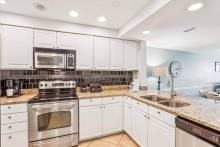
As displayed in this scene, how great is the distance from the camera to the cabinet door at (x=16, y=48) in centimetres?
223

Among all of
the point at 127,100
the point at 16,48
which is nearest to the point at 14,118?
the point at 16,48

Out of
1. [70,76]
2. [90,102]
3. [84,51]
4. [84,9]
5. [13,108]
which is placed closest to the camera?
[13,108]

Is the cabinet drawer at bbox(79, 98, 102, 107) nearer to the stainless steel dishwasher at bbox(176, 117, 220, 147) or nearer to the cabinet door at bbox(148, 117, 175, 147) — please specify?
the cabinet door at bbox(148, 117, 175, 147)

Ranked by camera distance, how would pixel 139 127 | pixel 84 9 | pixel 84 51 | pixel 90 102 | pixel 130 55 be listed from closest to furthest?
pixel 84 9 < pixel 139 127 < pixel 90 102 < pixel 84 51 < pixel 130 55

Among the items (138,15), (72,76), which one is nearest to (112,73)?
(72,76)

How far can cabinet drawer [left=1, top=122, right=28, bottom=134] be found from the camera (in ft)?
6.18

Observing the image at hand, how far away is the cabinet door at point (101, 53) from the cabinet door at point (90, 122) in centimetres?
97

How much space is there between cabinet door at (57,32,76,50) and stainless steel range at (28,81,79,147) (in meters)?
0.77

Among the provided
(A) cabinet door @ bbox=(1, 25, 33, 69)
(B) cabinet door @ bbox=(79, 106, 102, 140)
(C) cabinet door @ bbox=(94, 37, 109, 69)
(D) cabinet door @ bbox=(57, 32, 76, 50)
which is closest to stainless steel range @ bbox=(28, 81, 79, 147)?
(B) cabinet door @ bbox=(79, 106, 102, 140)

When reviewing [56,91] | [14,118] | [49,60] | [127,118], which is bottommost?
[127,118]

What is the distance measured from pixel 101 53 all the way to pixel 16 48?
1.64 metres

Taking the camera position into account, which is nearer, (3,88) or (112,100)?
(3,88)

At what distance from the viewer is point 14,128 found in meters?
1.93

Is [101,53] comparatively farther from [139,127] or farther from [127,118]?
[139,127]
